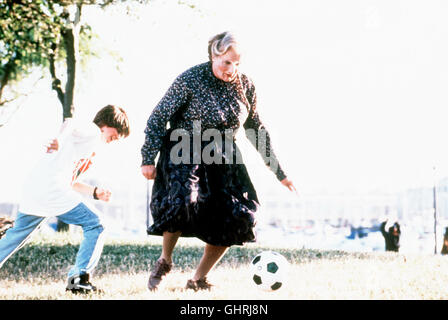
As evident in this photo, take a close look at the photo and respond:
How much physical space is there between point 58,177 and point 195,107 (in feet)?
4.14

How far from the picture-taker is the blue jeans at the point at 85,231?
3896 millimetres

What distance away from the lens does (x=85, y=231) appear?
4090 millimetres

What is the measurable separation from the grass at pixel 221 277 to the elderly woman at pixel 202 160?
47cm

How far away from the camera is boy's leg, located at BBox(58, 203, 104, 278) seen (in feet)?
13.2

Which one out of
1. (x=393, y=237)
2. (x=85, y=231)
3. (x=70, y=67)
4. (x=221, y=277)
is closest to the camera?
(x=85, y=231)

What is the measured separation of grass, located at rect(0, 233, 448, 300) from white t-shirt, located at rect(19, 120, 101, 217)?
0.75 meters

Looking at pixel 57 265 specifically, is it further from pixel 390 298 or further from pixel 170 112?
pixel 390 298

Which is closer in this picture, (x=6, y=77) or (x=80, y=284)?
(x=80, y=284)

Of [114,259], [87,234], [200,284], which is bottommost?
[114,259]

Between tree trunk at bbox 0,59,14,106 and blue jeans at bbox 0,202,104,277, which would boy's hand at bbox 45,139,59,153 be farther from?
tree trunk at bbox 0,59,14,106

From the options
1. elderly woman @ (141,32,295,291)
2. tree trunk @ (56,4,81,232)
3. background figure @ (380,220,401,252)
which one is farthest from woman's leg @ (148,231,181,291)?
background figure @ (380,220,401,252)

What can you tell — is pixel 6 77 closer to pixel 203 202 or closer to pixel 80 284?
pixel 80 284

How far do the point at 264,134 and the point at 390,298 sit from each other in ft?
6.04

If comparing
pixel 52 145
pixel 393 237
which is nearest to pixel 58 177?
pixel 52 145
